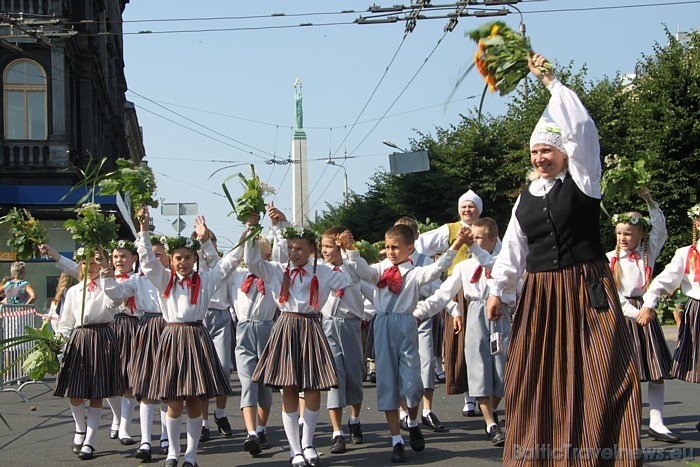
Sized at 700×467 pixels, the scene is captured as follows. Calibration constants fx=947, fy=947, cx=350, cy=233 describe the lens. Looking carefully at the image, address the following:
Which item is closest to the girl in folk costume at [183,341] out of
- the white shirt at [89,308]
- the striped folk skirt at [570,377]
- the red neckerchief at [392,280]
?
the white shirt at [89,308]

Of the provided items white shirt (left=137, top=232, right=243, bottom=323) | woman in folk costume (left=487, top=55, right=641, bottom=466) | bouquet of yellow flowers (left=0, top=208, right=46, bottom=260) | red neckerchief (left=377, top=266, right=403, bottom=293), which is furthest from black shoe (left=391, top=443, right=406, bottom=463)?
bouquet of yellow flowers (left=0, top=208, right=46, bottom=260)

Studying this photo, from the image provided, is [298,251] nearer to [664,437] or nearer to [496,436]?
[496,436]

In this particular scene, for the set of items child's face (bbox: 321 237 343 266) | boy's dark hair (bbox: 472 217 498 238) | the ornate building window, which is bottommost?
child's face (bbox: 321 237 343 266)

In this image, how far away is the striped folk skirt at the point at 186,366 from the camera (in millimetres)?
7809

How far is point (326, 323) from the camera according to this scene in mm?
9242

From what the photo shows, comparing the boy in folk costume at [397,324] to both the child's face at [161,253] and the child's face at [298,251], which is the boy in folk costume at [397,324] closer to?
the child's face at [298,251]

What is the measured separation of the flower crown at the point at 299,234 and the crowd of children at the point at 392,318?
2 cm

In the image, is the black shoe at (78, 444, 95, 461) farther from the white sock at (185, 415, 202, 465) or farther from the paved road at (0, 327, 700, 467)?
the white sock at (185, 415, 202, 465)

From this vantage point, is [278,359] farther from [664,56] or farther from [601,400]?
[664,56]

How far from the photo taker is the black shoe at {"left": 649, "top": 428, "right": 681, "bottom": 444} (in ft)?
27.0

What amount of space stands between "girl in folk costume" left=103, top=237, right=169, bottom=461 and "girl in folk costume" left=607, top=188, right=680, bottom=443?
4.25 meters

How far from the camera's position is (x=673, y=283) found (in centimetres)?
839

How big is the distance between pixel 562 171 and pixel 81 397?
17.5 feet

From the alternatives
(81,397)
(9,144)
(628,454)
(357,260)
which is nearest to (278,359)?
(357,260)
